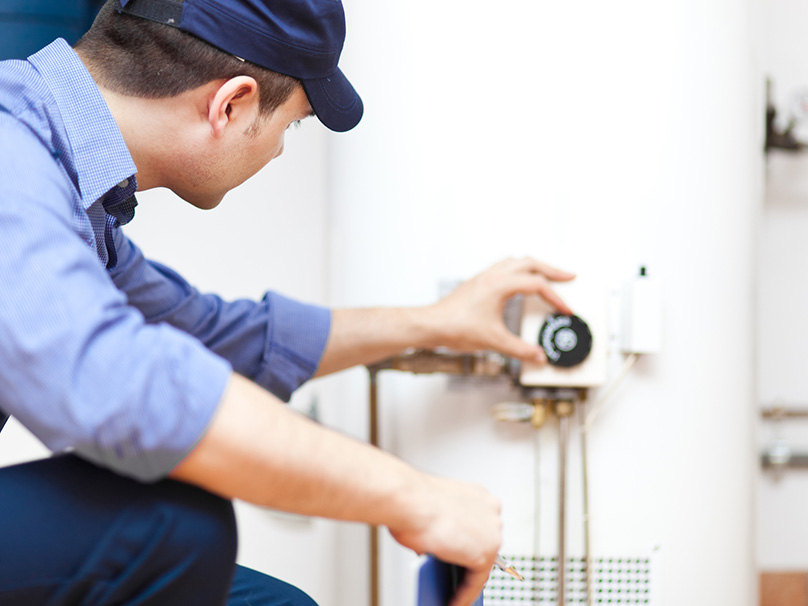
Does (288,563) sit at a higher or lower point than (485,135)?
Answer: lower

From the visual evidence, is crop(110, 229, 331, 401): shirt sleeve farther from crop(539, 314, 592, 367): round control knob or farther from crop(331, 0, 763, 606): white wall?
crop(539, 314, 592, 367): round control knob

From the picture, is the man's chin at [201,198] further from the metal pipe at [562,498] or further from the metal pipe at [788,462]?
the metal pipe at [788,462]

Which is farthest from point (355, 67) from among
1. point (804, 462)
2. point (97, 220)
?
point (804, 462)

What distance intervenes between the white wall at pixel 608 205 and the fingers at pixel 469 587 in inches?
18.8

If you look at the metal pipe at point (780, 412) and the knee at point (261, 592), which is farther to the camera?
the metal pipe at point (780, 412)

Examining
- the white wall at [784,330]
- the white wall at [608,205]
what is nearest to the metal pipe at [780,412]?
the white wall at [784,330]

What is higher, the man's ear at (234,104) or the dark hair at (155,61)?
the dark hair at (155,61)

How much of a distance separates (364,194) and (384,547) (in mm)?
540

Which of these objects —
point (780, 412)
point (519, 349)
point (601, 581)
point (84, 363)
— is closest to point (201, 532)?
point (84, 363)

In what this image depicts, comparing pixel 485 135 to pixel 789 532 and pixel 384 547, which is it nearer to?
pixel 384 547

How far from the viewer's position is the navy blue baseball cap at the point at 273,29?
31.2 inches

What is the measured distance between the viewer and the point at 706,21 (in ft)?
3.77

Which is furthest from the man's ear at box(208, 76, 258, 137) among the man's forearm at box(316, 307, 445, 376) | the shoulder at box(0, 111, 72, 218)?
the man's forearm at box(316, 307, 445, 376)

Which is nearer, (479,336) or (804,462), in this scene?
(479,336)
